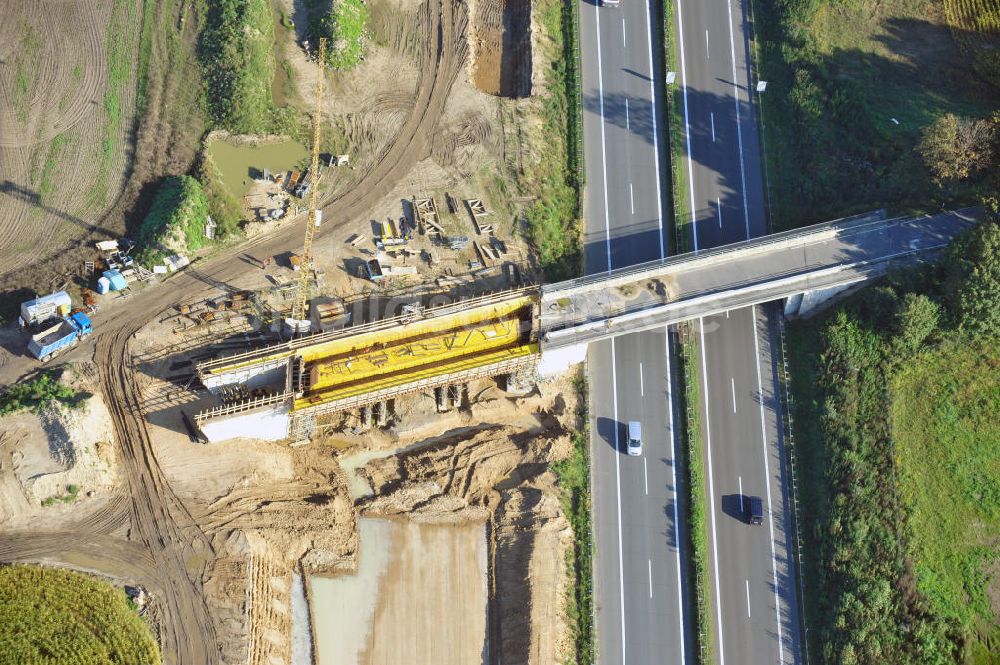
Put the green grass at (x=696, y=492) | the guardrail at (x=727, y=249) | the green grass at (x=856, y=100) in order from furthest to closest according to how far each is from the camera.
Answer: the green grass at (x=856, y=100)
the guardrail at (x=727, y=249)
the green grass at (x=696, y=492)

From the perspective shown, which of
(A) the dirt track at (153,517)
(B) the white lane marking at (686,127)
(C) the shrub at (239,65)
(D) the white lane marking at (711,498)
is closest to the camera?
(A) the dirt track at (153,517)

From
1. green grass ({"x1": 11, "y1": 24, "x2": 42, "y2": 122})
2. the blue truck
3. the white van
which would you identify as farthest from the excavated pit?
the blue truck

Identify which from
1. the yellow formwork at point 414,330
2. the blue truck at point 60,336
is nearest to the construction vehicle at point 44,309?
the blue truck at point 60,336

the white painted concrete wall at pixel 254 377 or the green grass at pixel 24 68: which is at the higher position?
the green grass at pixel 24 68

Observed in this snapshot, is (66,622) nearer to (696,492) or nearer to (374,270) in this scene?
(374,270)

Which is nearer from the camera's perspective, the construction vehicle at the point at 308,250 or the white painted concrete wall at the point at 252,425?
the white painted concrete wall at the point at 252,425

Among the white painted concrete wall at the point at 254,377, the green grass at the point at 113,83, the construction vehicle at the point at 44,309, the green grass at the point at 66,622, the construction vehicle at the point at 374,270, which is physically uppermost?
the green grass at the point at 113,83

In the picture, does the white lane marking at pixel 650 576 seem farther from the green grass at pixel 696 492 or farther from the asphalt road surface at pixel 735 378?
the asphalt road surface at pixel 735 378
